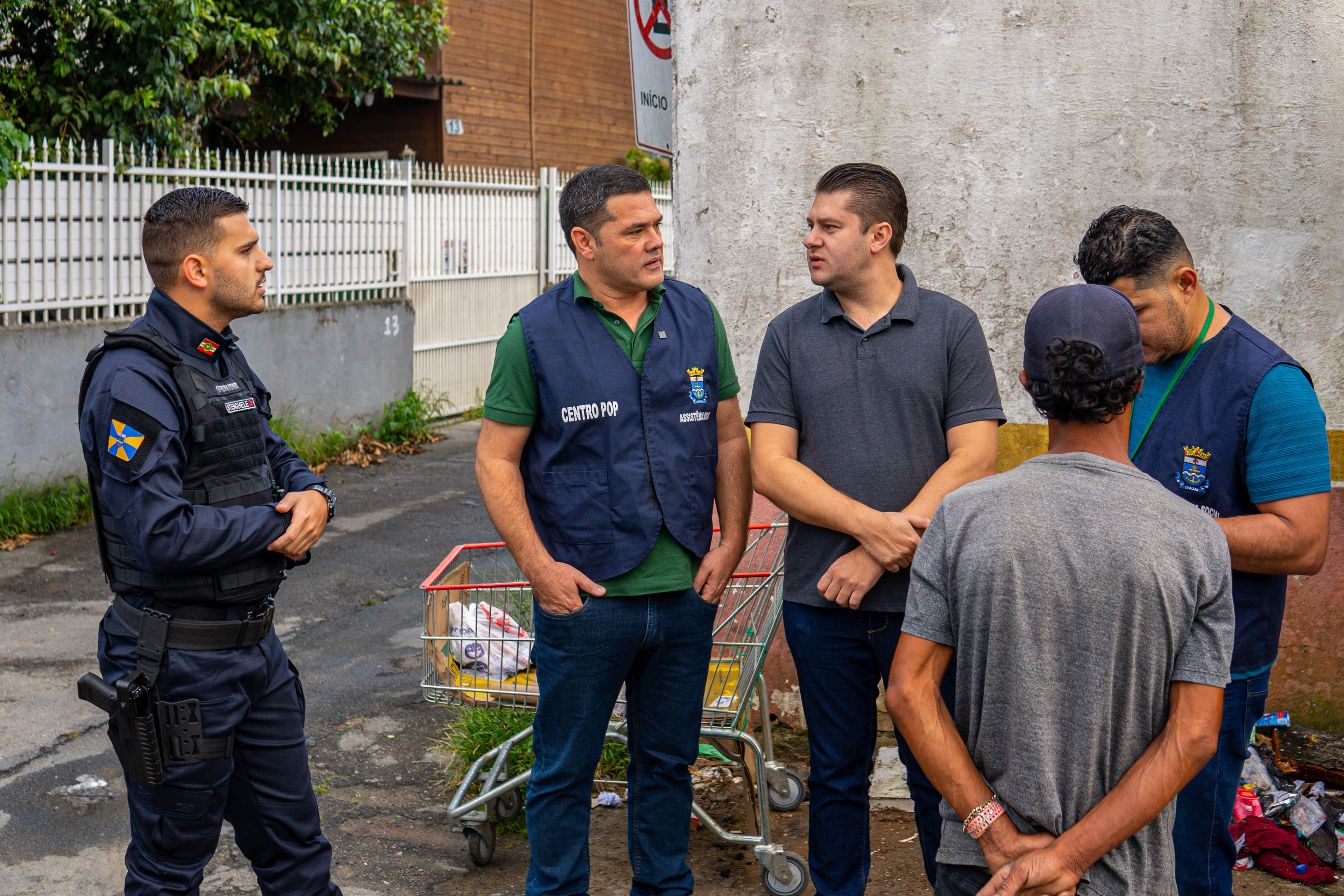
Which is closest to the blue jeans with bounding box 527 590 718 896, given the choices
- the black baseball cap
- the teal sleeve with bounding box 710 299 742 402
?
the teal sleeve with bounding box 710 299 742 402

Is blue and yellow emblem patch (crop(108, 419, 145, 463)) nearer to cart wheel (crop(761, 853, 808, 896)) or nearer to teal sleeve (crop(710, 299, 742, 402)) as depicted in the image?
teal sleeve (crop(710, 299, 742, 402))

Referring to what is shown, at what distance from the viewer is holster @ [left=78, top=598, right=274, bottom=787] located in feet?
9.59

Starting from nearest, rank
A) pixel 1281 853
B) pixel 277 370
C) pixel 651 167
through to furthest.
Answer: pixel 1281 853
pixel 277 370
pixel 651 167

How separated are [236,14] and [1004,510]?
10352 mm

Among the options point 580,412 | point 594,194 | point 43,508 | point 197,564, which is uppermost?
point 594,194

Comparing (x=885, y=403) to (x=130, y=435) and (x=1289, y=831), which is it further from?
(x=1289, y=831)

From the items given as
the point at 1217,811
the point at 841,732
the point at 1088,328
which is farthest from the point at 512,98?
the point at 1088,328

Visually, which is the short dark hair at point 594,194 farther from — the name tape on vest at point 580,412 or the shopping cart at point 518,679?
the shopping cart at point 518,679

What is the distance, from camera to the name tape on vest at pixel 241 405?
311 centimetres

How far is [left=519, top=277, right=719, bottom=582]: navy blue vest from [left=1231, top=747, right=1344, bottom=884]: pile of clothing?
214cm

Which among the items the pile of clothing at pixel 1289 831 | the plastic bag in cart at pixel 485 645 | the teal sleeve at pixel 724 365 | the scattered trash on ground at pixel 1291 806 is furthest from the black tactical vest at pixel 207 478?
the pile of clothing at pixel 1289 831

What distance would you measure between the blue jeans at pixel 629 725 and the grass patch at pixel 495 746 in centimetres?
99

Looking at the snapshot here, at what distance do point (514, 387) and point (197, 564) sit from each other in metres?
0.92

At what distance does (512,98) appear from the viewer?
60.0 feet
